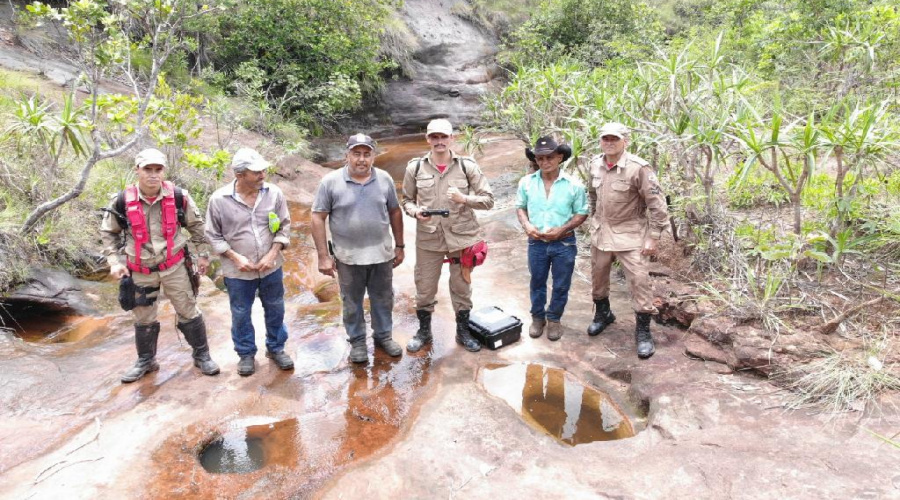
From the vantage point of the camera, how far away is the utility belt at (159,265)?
12.0 ft

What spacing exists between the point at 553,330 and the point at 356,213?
1.92 meters

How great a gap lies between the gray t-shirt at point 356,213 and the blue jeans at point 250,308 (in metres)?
0.56

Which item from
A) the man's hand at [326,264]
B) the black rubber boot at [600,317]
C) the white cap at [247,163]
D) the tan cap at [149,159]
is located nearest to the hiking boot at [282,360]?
the man's hand at [326,264]

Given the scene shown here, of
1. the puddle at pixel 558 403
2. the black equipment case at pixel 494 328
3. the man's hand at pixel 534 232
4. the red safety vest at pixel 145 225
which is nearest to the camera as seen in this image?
the puddle at pixel 558 403

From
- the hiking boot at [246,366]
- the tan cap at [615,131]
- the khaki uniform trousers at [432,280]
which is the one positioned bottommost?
the hiking boot at [246,366]

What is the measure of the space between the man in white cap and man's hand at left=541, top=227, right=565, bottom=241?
1.94m

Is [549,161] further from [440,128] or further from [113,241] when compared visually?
Result: [113,241]

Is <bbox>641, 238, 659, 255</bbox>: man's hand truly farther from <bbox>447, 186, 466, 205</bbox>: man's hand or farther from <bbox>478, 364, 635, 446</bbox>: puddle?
→ <bbox>447, 186, 466, 205</bbox>: man's hand

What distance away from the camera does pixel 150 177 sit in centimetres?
349

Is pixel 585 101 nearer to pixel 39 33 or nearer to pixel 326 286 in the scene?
pixel 326 286

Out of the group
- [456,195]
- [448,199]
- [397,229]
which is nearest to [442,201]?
[448,199]

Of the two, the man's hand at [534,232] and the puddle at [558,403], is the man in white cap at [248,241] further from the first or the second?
the man's hand at [534,232]

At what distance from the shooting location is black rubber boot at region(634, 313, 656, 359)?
405 cm

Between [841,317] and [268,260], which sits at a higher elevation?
[268,260]
